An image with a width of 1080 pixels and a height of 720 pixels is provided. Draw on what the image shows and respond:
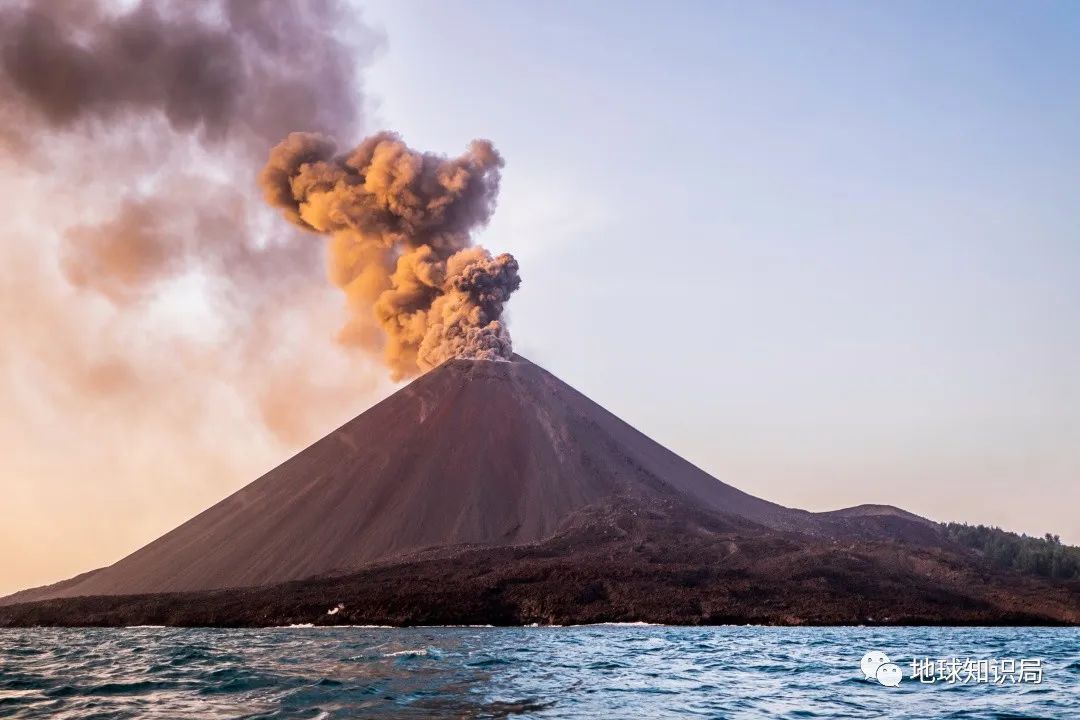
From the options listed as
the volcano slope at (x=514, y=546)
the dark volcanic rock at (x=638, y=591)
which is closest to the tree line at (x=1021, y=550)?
the volcano slope at (x=514, y=546)

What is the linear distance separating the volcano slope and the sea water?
47.2 meters

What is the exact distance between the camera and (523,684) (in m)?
28.9

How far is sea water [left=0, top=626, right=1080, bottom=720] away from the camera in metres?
22.9

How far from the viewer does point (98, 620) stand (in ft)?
344

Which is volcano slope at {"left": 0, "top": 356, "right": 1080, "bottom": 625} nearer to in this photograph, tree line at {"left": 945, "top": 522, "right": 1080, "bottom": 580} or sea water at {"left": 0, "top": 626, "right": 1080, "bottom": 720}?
tree line at {"left": 945, "top": 522, "right": 1080, "bottom": 580}

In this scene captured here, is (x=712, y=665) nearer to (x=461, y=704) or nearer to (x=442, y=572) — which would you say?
(x=461, y=704)

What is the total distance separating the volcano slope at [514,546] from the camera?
9350 centimetres

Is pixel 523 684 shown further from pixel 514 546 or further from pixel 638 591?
pixel 514 546

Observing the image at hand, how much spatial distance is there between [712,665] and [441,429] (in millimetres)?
117238

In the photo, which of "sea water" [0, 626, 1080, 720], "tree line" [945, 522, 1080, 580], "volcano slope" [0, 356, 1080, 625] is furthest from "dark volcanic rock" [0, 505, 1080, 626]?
"sea water" [0, 626, 1080, 720]

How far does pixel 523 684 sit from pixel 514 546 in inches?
3439

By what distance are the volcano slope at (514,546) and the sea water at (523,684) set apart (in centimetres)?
4725

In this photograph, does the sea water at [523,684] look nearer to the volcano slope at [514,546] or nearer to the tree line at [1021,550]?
the volcano slope at [514,546]

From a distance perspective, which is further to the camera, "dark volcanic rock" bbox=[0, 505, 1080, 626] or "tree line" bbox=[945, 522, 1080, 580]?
"tree line" bbox=[945, 522, 1080, 580]
